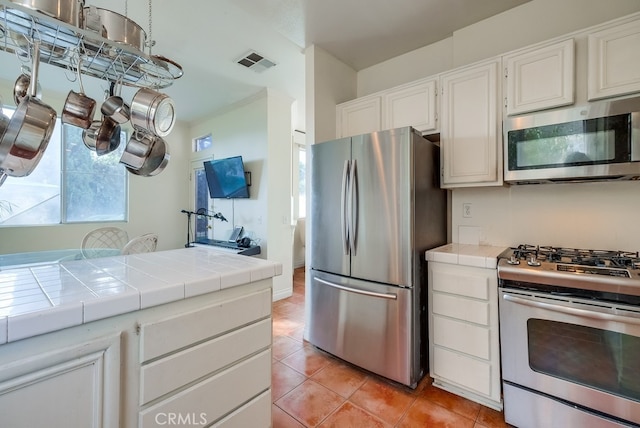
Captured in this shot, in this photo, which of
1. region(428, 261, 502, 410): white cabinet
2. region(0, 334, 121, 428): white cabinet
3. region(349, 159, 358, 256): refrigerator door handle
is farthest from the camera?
region(349, 159, 358, 256): refrigerator door handle

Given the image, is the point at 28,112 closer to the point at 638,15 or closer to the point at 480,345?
the point at 480,345

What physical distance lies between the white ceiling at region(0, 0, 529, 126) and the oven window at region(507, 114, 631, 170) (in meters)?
1.13

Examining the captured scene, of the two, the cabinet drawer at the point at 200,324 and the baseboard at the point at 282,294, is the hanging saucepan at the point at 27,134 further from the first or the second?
the baseboard at the point at 282,294

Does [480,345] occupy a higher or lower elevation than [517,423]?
higher

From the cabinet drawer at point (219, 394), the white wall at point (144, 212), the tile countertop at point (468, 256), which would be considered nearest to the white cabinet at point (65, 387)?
the cabinet drawer at point (219, 394)

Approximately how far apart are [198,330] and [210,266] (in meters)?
0.32

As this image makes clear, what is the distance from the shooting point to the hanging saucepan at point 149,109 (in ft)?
4.43

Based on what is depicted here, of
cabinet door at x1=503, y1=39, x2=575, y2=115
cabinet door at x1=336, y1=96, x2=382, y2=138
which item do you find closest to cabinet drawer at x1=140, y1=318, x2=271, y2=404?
cabinet door at x1=336, y1=96, x2=382, y2=138

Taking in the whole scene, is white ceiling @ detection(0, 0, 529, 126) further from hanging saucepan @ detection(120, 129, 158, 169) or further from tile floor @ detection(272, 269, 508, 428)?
tile floor @ detection(272, 269, 508, 428)

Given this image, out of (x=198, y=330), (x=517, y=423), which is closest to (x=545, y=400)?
(x=517, y=423)

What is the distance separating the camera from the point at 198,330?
110 cm

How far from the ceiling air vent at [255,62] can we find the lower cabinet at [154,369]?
254 centimetres

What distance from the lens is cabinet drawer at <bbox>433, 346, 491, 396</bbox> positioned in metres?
1.74

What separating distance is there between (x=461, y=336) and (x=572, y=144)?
134 cm
